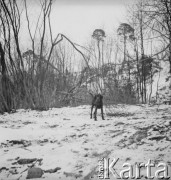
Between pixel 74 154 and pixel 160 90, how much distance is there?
26945 millimetres

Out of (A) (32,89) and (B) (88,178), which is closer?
(B) (88,178)

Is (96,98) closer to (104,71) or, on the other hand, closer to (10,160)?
(104,71)

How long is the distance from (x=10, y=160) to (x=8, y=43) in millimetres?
9702

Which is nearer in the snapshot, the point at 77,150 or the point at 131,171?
the point at 131,171

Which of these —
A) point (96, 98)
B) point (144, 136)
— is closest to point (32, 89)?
point (96, 98)

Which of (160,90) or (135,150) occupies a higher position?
(160,90)

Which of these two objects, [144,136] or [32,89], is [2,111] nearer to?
[32,89]

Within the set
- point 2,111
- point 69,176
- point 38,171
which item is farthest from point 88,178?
point 2,111

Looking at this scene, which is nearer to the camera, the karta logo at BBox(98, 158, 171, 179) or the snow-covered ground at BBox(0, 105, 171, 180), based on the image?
the karta logo at BBox(98, 158, 171, 179)

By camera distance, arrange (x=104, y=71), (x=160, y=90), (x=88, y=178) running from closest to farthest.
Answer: (x=88, y=178) → (x=104, y=71) → (x=160, y=90)

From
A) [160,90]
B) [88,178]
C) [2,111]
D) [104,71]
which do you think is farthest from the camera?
[160,90]

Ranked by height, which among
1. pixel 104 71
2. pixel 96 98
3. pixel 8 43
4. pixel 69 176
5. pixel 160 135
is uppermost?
pixel 8 43

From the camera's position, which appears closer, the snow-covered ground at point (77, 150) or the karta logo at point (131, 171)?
the karta logo at point (131, 171)

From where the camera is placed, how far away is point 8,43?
482 inches
